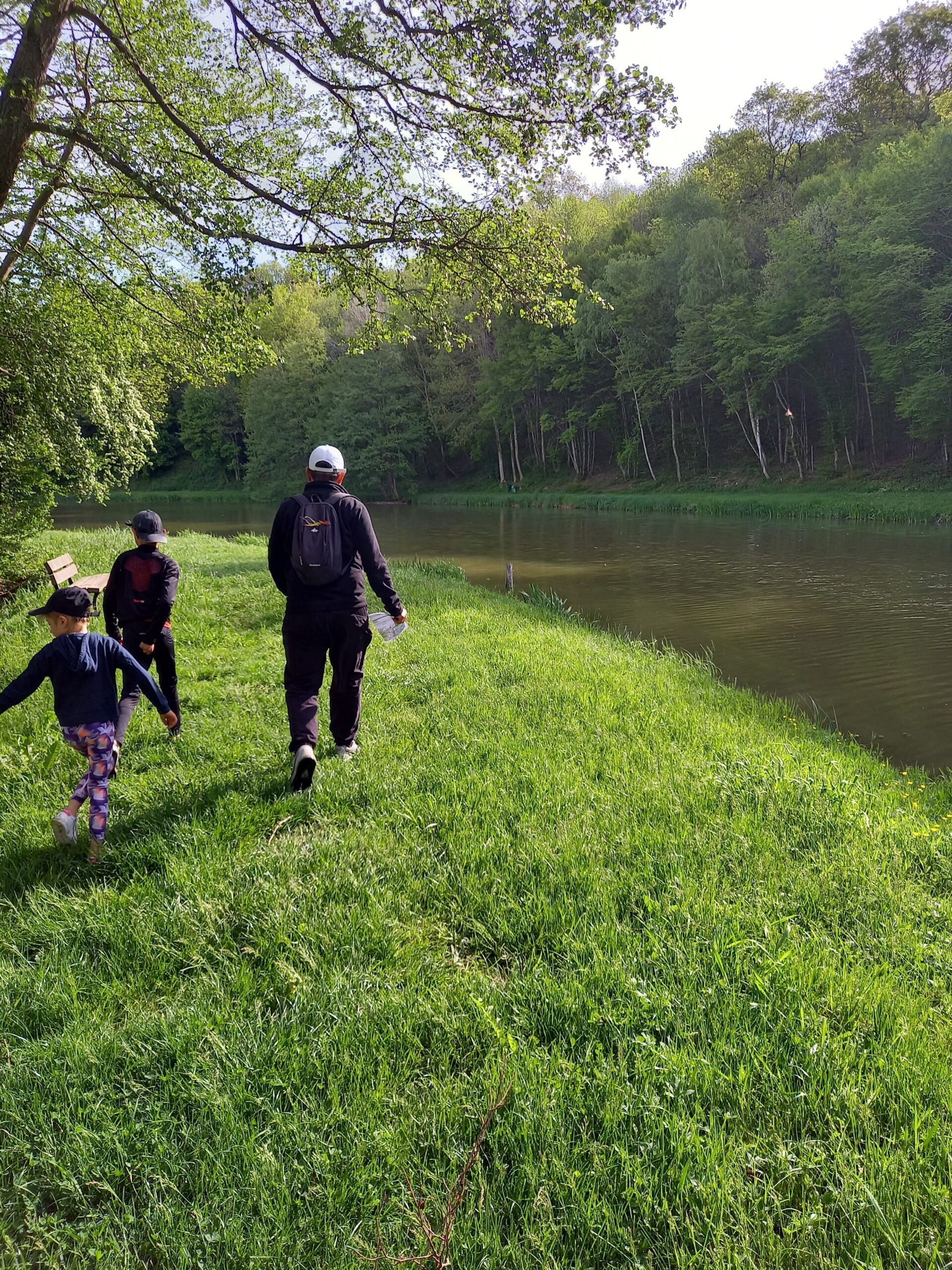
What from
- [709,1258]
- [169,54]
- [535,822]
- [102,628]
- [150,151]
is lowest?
[709,1258]

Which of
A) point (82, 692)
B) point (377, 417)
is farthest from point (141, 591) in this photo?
point (377, 417)

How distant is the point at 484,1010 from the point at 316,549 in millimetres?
2852

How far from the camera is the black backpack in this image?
433 cm

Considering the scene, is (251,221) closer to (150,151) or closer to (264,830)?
(150,151)

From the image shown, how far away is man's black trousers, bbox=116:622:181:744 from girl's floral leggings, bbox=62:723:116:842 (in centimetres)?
88

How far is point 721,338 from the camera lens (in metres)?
34.8

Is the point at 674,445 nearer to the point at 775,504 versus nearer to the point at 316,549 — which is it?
the point at 775,504

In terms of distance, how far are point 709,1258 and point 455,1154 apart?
714 millimetres

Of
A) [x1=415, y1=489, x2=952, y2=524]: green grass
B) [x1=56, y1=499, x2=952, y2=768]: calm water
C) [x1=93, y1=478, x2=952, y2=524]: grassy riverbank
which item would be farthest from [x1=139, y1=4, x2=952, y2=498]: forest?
[x1=56, y1=499, x2=952, y2=768]: calm water

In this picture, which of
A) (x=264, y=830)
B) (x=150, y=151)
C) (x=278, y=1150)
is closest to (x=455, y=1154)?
(x=278, y=1150)

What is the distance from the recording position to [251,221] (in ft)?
25.7

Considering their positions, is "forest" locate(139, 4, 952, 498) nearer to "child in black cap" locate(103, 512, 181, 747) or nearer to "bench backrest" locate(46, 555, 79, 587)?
"bench backrest" locate(46, 555, 79, 587)

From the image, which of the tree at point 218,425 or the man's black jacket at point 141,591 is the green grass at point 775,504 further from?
the tree at point 218,425

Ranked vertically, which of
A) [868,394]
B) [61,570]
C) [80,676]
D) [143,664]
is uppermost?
[868,394]
